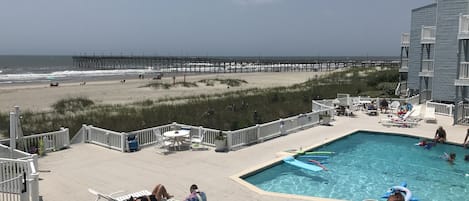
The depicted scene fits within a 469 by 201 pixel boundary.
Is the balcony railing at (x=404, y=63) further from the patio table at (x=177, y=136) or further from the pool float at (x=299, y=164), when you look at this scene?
the patio table at (x=177, y=136)

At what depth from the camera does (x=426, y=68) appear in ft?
90.1

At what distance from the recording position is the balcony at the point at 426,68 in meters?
26.9

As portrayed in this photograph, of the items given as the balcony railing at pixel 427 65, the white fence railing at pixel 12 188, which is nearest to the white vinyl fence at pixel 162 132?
the white fence railing at pixel 12 188

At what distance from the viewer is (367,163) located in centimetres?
1410

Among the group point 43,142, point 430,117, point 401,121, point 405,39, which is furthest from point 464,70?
point 43,142

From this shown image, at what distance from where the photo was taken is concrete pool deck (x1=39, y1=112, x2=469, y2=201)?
10.0m

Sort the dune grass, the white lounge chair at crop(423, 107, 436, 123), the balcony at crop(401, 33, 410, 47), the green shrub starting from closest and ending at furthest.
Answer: the dune grass, the white lounge chair at crop(423, 107, 436, 123), the green shrub, the balcony at crop(401, 33, 410, 47)

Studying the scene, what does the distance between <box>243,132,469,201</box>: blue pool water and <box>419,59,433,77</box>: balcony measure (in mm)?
11827

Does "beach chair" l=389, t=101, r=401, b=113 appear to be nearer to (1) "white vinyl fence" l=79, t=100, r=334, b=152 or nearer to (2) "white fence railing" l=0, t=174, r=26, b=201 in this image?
(1) "white vinyl fence" l=79, t=100, r=334, b=152

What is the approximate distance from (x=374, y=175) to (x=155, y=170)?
21.3ft

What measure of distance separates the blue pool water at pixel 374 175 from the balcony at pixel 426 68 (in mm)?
11827

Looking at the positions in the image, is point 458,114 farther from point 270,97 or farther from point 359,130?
point 270,97

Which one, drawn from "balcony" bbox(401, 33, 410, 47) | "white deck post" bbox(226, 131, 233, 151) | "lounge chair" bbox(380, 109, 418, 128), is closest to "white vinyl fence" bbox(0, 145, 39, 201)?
"white deck post" bbox(226, 131, 233, 151)

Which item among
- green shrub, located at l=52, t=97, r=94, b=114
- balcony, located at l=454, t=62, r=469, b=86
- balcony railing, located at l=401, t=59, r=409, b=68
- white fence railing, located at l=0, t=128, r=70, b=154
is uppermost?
balcony railing, located at l=401, t=59, r=409, b=68
